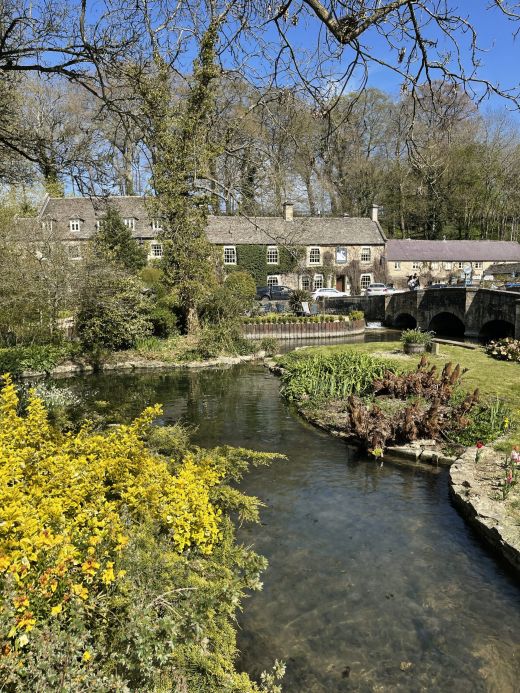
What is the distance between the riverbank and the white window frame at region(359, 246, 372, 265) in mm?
32778

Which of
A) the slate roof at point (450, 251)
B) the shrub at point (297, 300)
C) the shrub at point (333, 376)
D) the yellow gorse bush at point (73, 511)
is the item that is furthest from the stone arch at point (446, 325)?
the yellow gorse bush at point (73, 511)

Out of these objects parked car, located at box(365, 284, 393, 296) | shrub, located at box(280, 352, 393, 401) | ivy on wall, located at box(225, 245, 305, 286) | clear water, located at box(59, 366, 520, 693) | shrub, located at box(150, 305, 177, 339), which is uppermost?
ivy on wall, located at box(225, 245, 305, 286)

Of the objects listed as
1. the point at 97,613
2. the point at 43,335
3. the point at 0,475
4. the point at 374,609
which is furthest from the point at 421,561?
the point at 43,335

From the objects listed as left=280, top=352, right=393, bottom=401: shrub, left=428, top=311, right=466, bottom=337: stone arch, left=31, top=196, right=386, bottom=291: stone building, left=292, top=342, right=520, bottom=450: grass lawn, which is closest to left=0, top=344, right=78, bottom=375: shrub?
left=280, top=352, right=393, bottom=401: shrub

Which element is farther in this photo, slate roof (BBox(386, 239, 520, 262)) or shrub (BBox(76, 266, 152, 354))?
slate roof (BBox(386, 239, 520, 262))

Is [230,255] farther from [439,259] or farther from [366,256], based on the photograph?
[439,259]

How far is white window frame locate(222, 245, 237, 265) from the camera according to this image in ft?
153

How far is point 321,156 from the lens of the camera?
253 inches

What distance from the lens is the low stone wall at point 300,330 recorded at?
29.8 m

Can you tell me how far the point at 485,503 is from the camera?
8.07 meters

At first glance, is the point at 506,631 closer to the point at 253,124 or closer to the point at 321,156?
the point at 321,156

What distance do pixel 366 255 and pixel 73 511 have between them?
159 ft

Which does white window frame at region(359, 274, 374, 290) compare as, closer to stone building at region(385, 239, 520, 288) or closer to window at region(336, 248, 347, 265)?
stone building at region(385, 239, 520, 288)

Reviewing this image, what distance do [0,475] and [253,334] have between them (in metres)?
25.7
